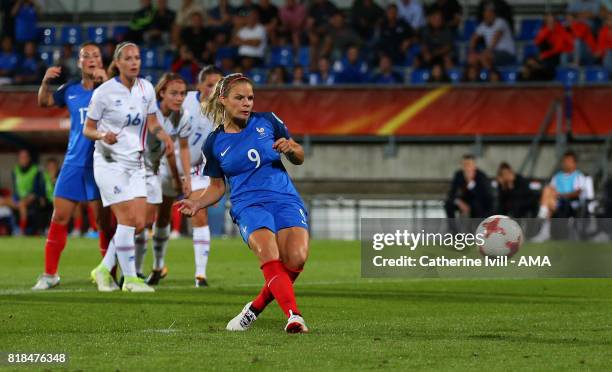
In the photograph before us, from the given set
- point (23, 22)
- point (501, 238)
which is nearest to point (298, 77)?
point (23, 22)

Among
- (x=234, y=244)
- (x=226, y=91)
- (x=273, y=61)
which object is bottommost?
(x=234, y=244)

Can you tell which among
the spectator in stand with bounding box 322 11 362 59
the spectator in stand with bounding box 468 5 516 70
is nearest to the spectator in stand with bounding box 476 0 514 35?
the spectator in stand with bounding box 468 5 516 70

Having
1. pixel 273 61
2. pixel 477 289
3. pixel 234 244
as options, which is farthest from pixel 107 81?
pixel 273 61

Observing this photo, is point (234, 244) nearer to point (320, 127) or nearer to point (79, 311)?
point (320, 127)

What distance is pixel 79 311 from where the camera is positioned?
1094 centimetres

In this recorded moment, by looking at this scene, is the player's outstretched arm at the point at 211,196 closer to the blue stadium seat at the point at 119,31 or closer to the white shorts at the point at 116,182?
the white shorts at the point at 116,182

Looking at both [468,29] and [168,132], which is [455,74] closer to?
[468,29]

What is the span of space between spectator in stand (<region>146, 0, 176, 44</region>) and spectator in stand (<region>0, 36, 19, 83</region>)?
2.98 meters

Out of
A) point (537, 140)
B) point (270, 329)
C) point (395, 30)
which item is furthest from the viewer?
point (395, 30)

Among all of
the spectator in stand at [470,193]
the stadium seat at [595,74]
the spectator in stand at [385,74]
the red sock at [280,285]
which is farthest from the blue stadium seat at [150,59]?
the red sock at [280,285]

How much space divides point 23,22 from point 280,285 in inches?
902

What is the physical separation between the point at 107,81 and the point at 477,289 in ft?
14.1

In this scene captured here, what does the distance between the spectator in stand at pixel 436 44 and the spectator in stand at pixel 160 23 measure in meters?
5.84

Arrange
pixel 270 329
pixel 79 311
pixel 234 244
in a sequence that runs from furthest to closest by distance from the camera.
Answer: pixel 234 244 < pixel 79 311 < pixel 270 329
